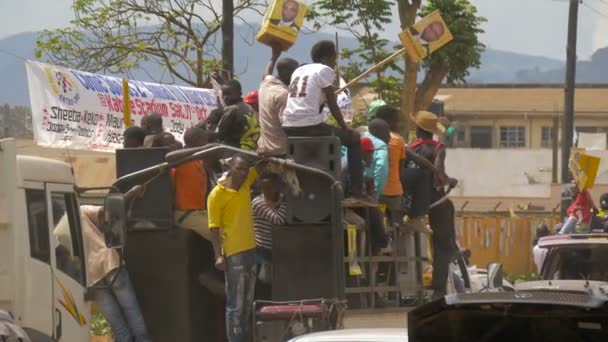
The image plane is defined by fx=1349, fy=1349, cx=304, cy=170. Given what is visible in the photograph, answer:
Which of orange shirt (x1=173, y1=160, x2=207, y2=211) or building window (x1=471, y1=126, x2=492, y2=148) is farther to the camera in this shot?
building window (x1=471, y1=126, x2=492, y2=148)

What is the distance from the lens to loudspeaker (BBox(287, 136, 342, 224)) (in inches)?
420

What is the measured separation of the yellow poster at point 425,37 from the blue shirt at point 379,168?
235 cm

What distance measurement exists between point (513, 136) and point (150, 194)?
2344 inches

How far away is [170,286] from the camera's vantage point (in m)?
11.4

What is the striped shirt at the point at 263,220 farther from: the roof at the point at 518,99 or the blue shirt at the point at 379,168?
the roof at the point at 518,99

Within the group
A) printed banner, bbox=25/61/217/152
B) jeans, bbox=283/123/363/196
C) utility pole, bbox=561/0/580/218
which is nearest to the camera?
jeans, bbox=283/123/363/196

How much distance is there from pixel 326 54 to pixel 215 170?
1472mm

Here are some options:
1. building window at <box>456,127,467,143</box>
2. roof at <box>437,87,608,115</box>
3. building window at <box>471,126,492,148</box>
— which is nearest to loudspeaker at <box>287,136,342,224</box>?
roof at <box>437,87,608,115</box>

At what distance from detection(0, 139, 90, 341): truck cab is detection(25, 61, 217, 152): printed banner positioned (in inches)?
229

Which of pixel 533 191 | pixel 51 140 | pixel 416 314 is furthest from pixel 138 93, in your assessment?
pixel 533 191

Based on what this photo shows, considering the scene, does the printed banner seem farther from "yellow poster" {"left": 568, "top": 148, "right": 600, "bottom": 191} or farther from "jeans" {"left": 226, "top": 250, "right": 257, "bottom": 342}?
"yellow poster" {"left": 568, "top": 148, "right": 600, "bottom": 191}

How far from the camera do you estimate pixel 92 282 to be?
11.5m

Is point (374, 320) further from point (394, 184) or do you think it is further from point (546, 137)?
point (546, 137)

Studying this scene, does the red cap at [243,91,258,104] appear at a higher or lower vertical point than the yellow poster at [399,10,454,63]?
lower
